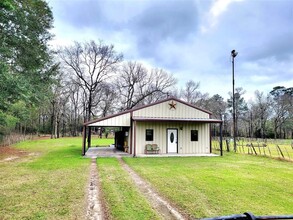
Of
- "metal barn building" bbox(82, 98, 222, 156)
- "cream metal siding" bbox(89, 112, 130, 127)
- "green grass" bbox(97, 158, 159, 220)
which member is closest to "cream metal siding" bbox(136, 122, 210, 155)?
"metal barn building" bbox(82, 98, 222, 156)

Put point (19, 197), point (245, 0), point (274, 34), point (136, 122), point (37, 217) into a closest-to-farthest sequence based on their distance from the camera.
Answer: point (37, 217) → point (19, 197) → point (245, 0) → point (274, 34) → point (136, 122)

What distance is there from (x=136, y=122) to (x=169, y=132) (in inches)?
99.7

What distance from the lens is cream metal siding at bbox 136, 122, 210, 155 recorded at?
15453 mm

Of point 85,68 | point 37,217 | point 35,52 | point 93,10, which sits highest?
point 85,68

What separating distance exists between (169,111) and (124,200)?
11.2m

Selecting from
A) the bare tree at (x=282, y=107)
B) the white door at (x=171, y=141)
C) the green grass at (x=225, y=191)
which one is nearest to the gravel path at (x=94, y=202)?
the green grass at (x=225, y=191)

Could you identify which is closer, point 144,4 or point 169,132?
point 144,4

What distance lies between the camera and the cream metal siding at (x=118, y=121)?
49.3 feet

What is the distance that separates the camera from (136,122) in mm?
15453

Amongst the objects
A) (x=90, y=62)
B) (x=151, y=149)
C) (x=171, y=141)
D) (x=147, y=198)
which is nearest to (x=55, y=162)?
(x=151, y=149)

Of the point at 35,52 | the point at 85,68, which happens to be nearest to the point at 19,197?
the point at 35,52

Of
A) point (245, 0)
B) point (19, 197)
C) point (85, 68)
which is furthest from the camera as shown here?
point (85, 68)

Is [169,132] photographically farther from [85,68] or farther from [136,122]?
[85,68]

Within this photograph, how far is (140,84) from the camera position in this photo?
38.7m
